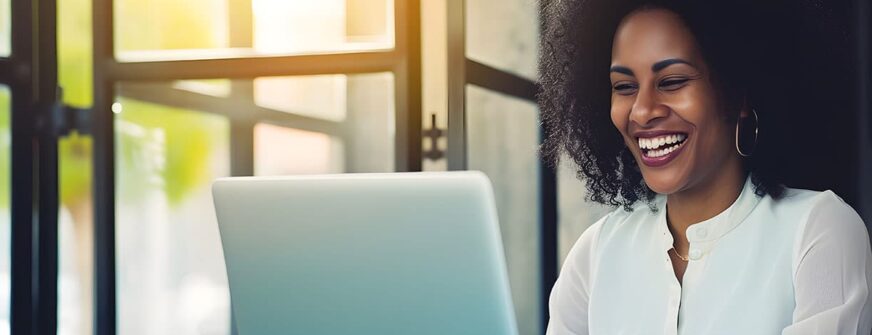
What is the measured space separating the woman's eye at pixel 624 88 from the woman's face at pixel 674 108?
0.01 m

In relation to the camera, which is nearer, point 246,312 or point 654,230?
point 246,312

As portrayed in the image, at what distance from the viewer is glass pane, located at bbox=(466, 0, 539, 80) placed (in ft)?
7.80

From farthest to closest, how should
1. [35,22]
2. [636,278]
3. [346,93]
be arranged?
[35,22]
[346,93]
[636,278]

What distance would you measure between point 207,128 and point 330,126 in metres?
0.35

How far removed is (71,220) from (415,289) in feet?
6.38

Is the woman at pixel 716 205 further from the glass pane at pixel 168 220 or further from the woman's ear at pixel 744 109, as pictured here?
the glass pane at pixel 168 220

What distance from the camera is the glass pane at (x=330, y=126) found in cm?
244

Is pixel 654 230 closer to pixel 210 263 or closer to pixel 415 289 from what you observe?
pixel 415 289

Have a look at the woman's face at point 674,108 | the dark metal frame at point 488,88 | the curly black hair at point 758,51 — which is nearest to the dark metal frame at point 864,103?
the curly black hair at point 758,51

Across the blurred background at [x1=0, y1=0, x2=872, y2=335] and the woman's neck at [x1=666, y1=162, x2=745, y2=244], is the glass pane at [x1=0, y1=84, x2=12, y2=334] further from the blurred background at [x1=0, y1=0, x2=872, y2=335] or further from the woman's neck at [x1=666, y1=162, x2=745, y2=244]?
the woman's neck at [x1=666, y1=162, x2=745, y2=244]

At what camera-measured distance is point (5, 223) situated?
8.61 feet

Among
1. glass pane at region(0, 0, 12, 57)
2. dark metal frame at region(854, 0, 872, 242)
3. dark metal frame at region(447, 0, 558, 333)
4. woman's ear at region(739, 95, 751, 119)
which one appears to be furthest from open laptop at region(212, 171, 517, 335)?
glass pane at region(0, 0, 12, 57)

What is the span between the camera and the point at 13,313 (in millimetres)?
2611

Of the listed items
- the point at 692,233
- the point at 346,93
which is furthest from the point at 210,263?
the point at 692,233
